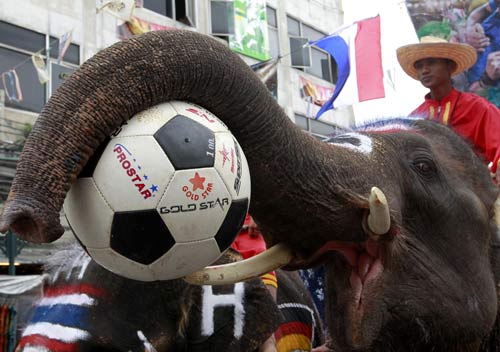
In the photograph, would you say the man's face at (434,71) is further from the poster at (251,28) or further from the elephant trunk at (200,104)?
the poster at (251,28)

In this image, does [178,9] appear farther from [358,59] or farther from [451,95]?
[451,95]

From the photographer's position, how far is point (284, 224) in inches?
89.4

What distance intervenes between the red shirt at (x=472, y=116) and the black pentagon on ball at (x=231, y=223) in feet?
6.91

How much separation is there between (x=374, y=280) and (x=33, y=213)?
1266 millimetres

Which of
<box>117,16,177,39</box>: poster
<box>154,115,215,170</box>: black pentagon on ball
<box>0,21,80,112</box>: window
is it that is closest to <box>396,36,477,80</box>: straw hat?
<box>154,115,215,170</box>: black pentagon on ball

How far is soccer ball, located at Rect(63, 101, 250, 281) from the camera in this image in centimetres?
177

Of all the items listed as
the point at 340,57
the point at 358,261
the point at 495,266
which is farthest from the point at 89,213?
the point at 340,57

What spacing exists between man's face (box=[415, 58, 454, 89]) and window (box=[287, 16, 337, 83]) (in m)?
16.5

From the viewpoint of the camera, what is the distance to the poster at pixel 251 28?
18156 mm

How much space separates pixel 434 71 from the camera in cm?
422

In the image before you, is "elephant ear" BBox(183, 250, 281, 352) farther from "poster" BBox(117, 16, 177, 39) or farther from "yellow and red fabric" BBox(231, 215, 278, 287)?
"poster" BBox(117, 16, 177, 39)

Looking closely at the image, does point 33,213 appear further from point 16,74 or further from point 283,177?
point 16,74

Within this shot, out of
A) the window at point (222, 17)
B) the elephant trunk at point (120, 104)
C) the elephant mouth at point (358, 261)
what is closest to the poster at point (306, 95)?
the window at point (222, 17)

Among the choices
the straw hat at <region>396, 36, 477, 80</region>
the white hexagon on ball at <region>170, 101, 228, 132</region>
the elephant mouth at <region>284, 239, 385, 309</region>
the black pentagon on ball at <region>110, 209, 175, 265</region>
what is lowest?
the elephant mouth at <region>284, 239, 385, 309</region>
